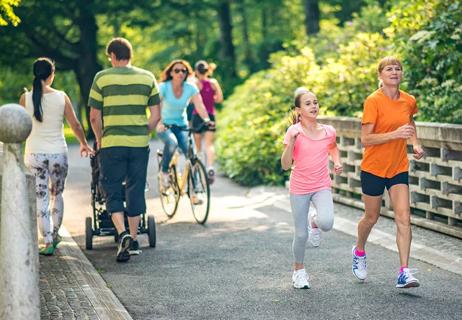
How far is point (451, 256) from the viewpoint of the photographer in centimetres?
938

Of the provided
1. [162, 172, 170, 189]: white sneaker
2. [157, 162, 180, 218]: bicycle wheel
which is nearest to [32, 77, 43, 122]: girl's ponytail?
[157, 162, 180, 218]: bicycle wheel

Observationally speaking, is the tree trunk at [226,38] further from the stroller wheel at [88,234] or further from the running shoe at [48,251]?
the running shoe at [48,251]

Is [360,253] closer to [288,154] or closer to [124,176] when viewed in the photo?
[288,154]

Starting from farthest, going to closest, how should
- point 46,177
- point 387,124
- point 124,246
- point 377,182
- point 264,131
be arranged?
point 264,131 → point 46,177 → point 124,246 → point 377,182 → point 387,124

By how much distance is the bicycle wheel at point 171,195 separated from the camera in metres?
12.6

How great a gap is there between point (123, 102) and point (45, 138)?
866mm

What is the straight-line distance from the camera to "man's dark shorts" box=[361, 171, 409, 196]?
8.16 meters

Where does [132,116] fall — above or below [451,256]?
above

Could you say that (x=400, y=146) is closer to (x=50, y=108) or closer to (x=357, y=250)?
(x=357, y=250)

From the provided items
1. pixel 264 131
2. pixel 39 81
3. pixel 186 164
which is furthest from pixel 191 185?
pixel 264 131

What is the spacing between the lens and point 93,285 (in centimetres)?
823

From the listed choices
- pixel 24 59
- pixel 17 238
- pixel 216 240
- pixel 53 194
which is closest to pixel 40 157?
pixel 53 194

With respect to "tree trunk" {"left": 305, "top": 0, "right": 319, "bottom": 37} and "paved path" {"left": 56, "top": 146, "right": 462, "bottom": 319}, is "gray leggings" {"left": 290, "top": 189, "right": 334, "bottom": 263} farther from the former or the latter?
"tree trunk" {"left": 305, "top": 0, "right": 319, "bottom": 37}

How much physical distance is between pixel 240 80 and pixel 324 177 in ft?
93.4
